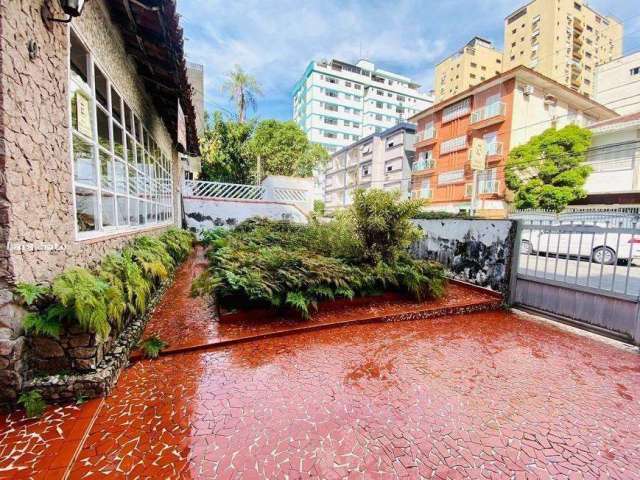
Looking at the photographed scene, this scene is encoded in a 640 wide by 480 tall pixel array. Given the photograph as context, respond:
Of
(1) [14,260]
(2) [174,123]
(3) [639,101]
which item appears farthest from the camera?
(3) [639,101]

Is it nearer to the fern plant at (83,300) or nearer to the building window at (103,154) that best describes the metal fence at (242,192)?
the building window at (103,154)

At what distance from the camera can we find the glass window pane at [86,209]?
2.74 metres

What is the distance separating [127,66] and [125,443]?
4.92 m

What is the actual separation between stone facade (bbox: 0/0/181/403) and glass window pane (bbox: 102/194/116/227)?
86 cm

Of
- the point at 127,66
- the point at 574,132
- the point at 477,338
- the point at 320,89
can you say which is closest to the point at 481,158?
the point at 574,132

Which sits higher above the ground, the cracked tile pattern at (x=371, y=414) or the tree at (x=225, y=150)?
the tree at (x=225, y=150)

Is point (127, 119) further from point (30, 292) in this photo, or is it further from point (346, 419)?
point (346, 419)

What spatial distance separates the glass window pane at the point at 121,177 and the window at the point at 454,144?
22.3 meters

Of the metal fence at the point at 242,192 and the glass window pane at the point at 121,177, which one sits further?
the metal fence at the point at 242,192

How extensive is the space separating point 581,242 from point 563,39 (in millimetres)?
43404

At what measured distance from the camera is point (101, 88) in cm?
348

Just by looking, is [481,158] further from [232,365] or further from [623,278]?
[232,365]

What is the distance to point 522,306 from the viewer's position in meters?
4.53

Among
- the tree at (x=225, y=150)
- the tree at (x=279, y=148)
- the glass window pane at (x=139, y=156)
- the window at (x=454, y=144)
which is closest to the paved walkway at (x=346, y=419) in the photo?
the glass window pane at (x=139, y=156)
